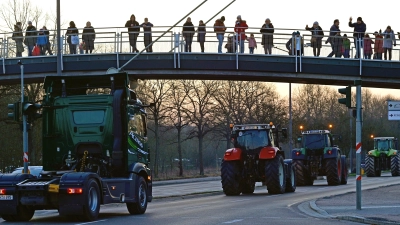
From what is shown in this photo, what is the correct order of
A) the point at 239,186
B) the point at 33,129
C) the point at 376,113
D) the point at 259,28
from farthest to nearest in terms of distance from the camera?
1. the point at 376,113
2. the point at 33,129
3. the point at 259,28
4. the point at 239,186

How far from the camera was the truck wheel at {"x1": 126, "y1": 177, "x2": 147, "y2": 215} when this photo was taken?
67.1 feet

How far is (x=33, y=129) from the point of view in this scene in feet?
175

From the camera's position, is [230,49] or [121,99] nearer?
[121,99]

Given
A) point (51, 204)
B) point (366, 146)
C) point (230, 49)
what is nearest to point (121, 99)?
point (51, 204)

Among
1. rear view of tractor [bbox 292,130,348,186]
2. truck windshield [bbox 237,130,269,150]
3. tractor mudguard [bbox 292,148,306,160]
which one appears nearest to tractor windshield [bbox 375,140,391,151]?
rear view of tractor [bbox 292,130,348,186]

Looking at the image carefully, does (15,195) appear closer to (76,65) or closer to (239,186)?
(239,186)

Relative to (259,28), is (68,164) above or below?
below

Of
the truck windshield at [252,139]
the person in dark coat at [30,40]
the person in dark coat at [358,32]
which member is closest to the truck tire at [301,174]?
the person in dark coat at [358,32]

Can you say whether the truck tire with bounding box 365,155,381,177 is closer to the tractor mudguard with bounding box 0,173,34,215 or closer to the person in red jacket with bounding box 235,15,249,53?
the person in red jacket with bounding box 235,15,249,53

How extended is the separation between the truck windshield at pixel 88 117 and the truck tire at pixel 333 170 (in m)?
19.6

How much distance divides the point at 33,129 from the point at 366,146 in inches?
1543

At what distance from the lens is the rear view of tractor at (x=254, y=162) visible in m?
29.9

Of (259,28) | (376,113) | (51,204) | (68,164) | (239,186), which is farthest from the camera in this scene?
(376,113)

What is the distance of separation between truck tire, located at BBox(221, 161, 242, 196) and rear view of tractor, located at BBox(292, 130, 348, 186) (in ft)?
29.5
